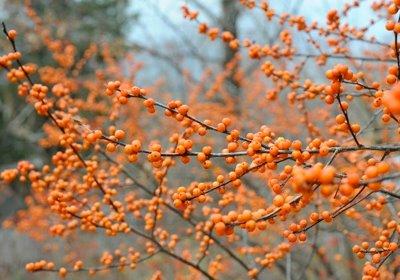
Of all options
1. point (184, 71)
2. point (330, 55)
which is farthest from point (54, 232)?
point (184, 71)

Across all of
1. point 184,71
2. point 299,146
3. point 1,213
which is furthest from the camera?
point 1,213

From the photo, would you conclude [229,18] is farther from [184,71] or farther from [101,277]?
[101,277]

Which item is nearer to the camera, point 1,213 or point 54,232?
point 54,232

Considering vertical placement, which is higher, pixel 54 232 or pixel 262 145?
pixel 54 232

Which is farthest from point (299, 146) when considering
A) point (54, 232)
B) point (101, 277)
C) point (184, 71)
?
point (101, 277)

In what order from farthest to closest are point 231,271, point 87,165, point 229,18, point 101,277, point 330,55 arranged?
1. point 101,277
2. point 231,271
3. point 229,18
4. point 330,55
5. point 87,165

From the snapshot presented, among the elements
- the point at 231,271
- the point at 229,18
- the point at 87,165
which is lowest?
the point at 87,165

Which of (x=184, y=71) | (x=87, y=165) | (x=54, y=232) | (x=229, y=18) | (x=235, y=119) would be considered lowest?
(x=54, y=232)

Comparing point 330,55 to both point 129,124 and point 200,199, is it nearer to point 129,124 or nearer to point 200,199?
point 200,199

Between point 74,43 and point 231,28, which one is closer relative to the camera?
point 231,28
